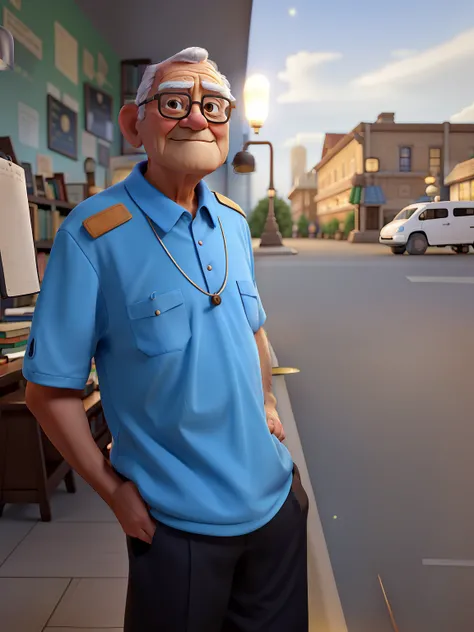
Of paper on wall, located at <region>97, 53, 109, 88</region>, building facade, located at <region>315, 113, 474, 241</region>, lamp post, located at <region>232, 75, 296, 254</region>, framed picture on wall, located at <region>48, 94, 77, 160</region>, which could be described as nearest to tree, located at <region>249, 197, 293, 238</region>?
lamp post, located at <region>232, 75, 296, 254</region>

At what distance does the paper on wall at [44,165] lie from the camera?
12.0 ft

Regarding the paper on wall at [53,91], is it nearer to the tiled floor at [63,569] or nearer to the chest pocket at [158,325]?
the tiled floor at [63,569]

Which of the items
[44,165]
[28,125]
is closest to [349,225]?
[28,125]

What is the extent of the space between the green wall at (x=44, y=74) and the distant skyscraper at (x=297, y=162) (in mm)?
2205

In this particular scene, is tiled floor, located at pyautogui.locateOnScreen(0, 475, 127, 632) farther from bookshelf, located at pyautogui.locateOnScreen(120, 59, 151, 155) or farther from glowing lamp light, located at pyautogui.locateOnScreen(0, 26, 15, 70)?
bookshelf, located at pyautogui.locateOnScreen(120, 59, 151, 155)

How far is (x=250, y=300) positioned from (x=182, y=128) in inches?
10.3

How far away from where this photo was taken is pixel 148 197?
2.54 feet

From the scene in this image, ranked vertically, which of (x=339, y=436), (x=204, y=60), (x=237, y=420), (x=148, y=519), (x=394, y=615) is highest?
(x=204, y=60)

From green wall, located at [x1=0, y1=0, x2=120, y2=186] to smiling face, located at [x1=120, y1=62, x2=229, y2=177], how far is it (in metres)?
2.76

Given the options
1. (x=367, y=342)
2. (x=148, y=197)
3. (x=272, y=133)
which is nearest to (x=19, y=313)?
(x=272, y=133)

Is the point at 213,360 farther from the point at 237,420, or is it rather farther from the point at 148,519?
the point at 148,519

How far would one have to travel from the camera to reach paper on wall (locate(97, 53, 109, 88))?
14.8ft

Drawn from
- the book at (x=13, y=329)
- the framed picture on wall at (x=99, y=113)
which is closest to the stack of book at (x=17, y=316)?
the book at (x=13, y=329)

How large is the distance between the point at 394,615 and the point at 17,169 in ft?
5.09
